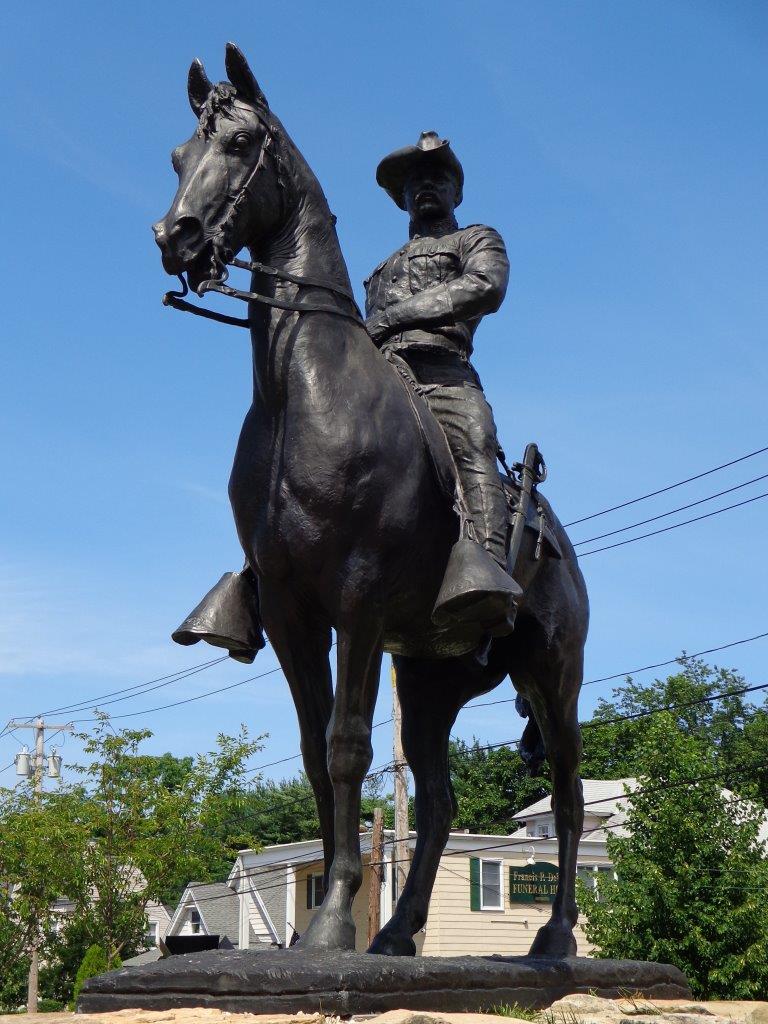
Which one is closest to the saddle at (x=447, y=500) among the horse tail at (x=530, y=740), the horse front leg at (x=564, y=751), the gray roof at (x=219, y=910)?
the horse front leg at (x=564, y=751)

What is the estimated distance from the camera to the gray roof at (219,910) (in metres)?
48.2

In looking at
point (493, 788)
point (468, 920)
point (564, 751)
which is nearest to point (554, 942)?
point (564, 751)

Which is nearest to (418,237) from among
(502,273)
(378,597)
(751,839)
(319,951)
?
(502,273)

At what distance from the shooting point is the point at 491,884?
1355 inches

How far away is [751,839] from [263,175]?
65.8 ft

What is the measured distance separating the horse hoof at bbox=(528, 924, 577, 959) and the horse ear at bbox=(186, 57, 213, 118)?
5205 mm

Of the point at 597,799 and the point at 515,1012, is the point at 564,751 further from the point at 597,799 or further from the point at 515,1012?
the point at 597,799

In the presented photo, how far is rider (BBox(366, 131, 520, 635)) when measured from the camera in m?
6.88

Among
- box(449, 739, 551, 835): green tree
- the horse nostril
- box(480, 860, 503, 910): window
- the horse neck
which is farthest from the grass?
box(449, 739, 551, 835): green tree

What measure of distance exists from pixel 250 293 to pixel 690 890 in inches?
721

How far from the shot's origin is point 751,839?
23.3 m

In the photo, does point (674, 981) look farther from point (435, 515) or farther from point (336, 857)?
point (435, 515)

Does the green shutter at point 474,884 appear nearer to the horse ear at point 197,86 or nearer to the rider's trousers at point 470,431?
the rider's trousers at point 470,431

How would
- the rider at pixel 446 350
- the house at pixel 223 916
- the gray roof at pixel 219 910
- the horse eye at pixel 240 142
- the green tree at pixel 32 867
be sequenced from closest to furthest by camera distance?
the horse eye at pixel 240 142
the rider at pixel 446 350
the green tree at pixel 32 867
the house at pixel 223 916
the gray roof at pixel 219 910
